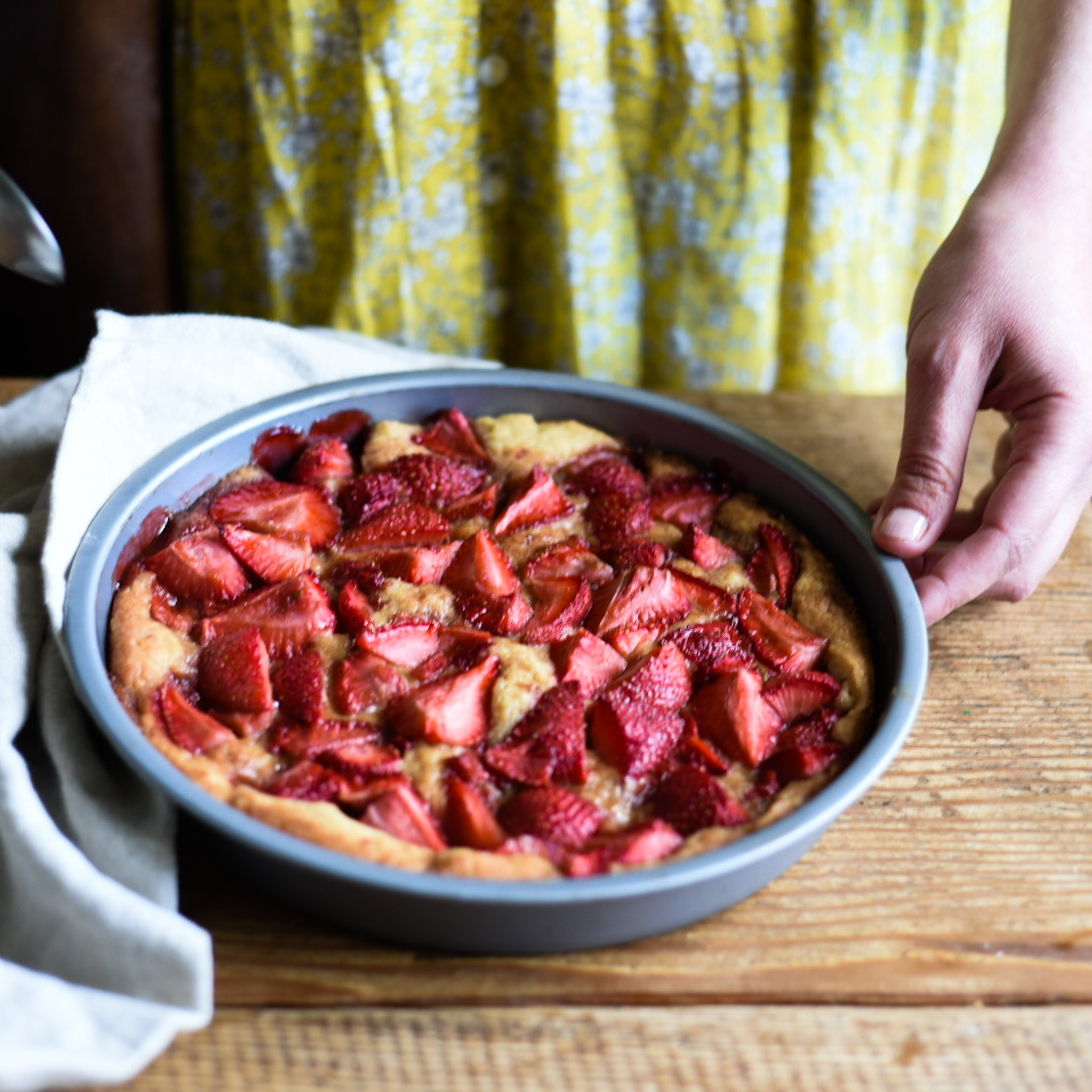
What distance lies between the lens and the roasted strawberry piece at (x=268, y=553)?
4.41 ft

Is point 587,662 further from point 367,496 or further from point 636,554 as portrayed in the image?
point 367,496

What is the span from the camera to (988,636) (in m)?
1.46

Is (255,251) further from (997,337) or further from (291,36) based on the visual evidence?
(997,337)

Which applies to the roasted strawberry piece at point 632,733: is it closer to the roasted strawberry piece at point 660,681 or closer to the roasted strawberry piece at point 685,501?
the roasted strawberry piece at point 660,681

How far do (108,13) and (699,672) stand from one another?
4.92 feet

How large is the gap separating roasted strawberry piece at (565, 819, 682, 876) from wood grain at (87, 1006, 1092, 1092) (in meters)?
0.12

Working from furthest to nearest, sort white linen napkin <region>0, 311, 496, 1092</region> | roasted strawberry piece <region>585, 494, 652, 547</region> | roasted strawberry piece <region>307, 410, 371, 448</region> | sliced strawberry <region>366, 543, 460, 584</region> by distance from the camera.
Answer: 1. roasted strawberry piece <region>307, 410, 371, 448</region>
2. roasted strawberry piece <region>585, 494, 652, 547</region>
3. sliced strawberry <region>366, 543, 460, 584</region>
4. white linen napkin <region>0, 311, 496, 1092</region>

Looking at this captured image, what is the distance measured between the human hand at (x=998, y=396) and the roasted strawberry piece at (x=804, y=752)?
0.25m

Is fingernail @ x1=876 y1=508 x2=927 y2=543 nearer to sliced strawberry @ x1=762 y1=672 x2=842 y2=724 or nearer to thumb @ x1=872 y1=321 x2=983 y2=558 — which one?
thumb @ x1=872 y1=321 x2=983 y2=558

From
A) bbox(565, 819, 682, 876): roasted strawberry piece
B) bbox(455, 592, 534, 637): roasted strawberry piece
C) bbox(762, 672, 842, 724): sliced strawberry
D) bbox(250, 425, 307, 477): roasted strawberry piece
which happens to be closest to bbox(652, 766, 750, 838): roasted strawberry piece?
bbox(565, 819, 682, 876): roasted strawberry piece

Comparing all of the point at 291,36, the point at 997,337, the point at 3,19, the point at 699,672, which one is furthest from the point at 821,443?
the point at 3,19

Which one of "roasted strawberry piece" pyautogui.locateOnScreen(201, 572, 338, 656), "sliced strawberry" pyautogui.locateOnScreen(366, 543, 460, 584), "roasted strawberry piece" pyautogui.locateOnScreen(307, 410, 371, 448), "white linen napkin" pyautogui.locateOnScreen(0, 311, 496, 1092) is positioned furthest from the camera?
"roasted strawberry piece" pyautogui.locateOnScreen(307, 410, 371, 448)

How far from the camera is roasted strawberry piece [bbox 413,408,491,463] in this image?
158 cm

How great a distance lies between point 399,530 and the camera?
1.43 metres
